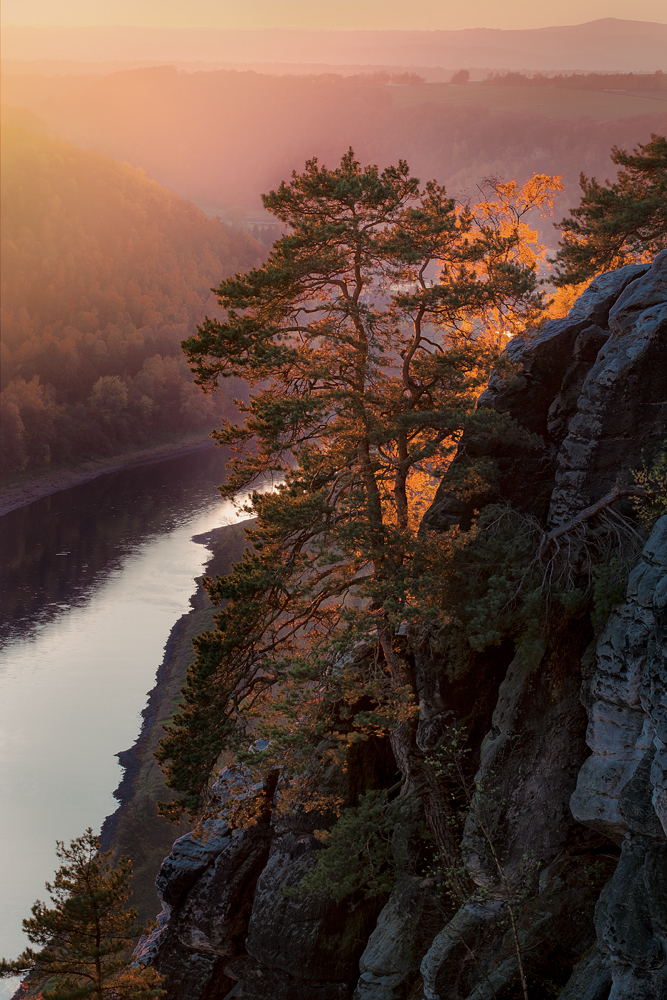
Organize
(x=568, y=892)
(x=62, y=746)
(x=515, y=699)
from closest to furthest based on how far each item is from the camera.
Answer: (x=568, y=892) → (x=515, y=699) → (x=62, y=746)

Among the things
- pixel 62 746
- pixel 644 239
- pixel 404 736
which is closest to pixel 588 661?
pixel 404 736

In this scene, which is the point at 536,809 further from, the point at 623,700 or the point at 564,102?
the point at 564,102

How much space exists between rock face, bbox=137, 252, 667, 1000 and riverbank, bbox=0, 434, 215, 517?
61.0 metres

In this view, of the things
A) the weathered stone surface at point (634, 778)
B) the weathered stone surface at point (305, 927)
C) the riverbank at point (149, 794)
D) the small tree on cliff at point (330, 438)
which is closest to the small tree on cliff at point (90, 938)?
the weathered stone surface at point (305, 927)

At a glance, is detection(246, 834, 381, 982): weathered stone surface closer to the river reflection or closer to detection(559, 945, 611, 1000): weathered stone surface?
detection(559, 945, 611, 1000): weathered stone surface

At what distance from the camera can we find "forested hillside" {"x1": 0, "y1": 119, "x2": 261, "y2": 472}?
311 feet

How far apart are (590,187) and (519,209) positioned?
6.25 metres

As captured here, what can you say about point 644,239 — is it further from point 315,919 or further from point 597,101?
point 597,101

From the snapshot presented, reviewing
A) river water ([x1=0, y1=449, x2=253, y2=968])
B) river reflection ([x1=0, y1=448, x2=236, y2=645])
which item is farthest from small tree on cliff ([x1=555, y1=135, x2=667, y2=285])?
river reflection ([x1=0, y1=448, x2=236, y2=645])

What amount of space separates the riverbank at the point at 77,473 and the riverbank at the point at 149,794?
113 feet

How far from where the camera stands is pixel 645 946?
460 inches

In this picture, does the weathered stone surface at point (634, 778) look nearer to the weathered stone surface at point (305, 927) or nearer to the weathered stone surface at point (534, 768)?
the weathered stone surface at point (534, 768)

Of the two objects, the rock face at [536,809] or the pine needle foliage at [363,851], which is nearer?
the rock face at [536,809]

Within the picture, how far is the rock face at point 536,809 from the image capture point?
12.6 metres
